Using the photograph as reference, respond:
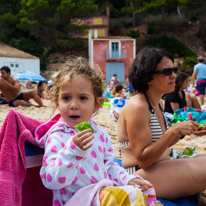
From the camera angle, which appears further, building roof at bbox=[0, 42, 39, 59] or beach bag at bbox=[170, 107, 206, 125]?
building roof at bbox=[0, 42, 39, 59]

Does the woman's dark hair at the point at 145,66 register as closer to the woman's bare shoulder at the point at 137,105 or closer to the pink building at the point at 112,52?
the woman's bare shoulder at the point at 137,105

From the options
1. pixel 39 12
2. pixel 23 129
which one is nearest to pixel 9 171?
pixel 23 129

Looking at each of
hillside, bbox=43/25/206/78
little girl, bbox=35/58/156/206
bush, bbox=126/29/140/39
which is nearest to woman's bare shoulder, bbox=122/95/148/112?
little girl, bbox=35/58/156/206

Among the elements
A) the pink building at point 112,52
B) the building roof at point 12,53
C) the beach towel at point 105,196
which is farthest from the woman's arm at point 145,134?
the pink building at point 112,52

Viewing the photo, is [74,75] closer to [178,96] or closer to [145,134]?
[145,134]

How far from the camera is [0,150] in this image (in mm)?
1175

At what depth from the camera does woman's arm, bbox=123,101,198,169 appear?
5.60 feet

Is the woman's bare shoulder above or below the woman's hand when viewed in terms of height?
above

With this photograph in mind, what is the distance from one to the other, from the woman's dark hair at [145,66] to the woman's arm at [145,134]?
0.25m

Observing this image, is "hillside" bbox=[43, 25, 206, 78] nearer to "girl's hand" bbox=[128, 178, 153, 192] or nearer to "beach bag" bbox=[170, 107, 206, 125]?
"beach bag" bbox=[170, 107, 206, 125]

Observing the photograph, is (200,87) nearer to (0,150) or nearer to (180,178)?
(180,178)

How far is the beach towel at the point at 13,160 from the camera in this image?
108 centimetres

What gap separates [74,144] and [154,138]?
37.8 inches

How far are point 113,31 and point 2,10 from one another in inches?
613
